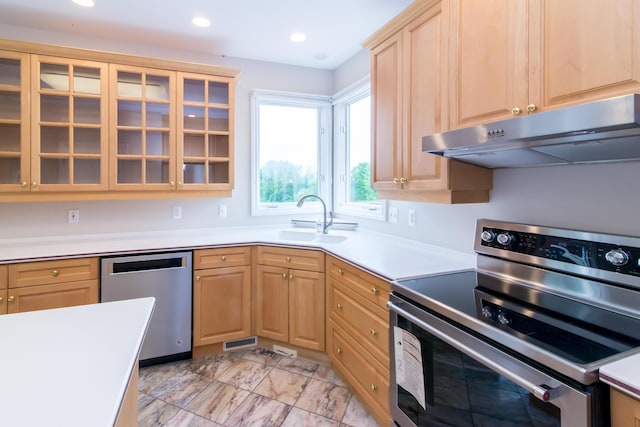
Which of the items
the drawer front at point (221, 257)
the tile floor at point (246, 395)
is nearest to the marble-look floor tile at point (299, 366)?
the tile floor at point (246, 395)

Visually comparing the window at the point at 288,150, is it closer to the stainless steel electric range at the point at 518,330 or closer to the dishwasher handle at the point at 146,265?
the dishwasher handle at the point at 146,265

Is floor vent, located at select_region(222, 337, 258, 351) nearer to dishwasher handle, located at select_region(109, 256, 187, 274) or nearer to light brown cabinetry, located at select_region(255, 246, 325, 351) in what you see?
light brown cabinetry, located at select_region(255, 246, 325, 351)

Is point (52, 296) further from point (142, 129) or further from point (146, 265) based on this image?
point (142, 129)

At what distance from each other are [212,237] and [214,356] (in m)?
0.97

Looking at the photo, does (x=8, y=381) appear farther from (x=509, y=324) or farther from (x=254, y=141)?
(x=254, y=141)

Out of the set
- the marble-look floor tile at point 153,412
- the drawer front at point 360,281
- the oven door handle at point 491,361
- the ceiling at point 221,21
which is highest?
the ceiling at point 221,21

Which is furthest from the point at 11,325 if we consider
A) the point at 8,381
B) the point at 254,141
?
the point at 254,141

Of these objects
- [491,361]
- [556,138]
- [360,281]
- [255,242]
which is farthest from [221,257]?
[556,138]

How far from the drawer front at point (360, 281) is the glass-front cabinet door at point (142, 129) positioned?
149 cm

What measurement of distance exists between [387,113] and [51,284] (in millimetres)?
2480

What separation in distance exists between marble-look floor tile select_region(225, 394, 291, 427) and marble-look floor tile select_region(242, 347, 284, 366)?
47cm

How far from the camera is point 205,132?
293cm

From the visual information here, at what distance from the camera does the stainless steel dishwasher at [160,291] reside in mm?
2418

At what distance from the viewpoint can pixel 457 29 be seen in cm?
166
